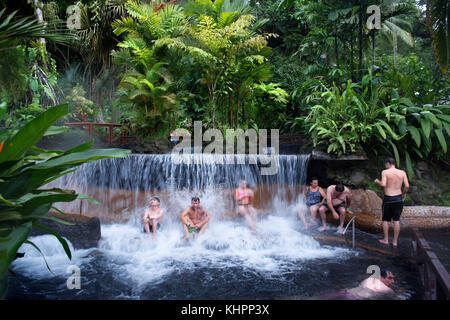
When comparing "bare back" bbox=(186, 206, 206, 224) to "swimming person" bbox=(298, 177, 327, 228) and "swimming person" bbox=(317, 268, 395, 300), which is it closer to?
"swimming person" bbox=(298, 177, 327, 228)

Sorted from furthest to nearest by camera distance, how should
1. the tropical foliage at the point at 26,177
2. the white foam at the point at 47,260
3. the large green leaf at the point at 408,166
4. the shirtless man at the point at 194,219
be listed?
the large green leaf at the point at 408,166, the shirtless man at the point at 194,219, the white foam at the point at 47,260, the tropical foliage at the point at 26,177

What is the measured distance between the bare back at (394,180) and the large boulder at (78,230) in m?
5.25

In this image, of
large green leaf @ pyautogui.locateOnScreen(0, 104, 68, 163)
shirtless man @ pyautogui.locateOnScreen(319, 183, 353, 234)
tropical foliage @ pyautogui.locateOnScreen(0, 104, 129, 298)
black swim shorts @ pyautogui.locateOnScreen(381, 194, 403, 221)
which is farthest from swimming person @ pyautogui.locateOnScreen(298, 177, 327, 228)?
large green leaf @ pyautogui.locateOnScreen(0, 104, 68, 163)

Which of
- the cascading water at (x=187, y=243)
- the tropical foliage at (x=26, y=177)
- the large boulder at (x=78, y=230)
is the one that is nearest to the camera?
the tropical foliage at (x=26, y=177)

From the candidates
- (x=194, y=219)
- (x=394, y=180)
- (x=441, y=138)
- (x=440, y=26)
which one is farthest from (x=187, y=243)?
(x=440, y=26)

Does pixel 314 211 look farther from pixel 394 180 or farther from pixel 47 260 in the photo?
pixel 47 260

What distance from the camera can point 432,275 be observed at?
3.28m

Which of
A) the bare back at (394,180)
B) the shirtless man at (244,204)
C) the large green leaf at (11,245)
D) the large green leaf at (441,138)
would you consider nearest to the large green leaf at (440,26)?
the large green leaf at (441,138)

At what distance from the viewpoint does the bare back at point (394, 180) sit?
5.13 m

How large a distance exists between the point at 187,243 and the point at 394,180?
12.8 feet

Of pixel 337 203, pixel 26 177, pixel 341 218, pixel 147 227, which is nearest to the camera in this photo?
pixel 26 177

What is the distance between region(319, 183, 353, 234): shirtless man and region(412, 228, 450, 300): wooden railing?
1497 millimetres

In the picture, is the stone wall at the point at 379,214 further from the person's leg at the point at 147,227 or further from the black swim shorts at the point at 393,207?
the person's leg at the point at 147,227
